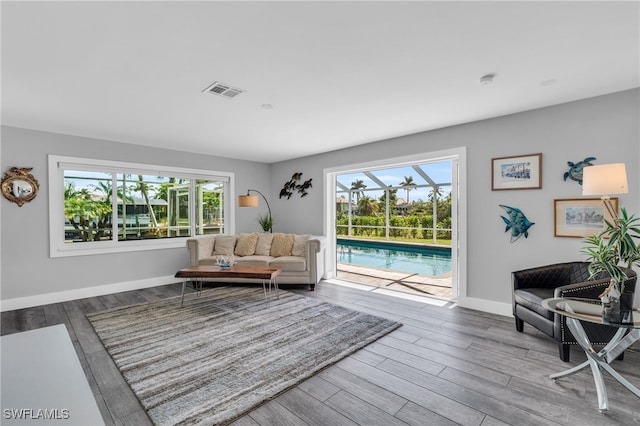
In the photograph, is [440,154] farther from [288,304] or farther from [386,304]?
[288,304]

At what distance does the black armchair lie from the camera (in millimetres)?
2494

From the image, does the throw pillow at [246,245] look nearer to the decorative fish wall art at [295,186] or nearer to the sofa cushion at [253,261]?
the sofa cushion at [253,261]

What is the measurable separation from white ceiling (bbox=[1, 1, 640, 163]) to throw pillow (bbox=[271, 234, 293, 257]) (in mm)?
2488

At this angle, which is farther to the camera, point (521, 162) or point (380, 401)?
point (521, 162)

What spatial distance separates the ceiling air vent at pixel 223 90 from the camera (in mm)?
2787

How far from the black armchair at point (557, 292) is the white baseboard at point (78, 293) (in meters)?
5.50

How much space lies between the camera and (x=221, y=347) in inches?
112

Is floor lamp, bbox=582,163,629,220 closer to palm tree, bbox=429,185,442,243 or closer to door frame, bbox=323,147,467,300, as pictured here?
door frame, bbox=323,147,467,300

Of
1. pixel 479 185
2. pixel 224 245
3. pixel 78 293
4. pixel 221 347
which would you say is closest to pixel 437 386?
pixel 221 347

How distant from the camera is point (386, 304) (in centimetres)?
419

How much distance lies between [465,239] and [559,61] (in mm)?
2272

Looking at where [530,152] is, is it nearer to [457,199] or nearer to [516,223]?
[516,223]

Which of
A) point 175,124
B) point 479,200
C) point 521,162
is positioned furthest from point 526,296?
point 175,124

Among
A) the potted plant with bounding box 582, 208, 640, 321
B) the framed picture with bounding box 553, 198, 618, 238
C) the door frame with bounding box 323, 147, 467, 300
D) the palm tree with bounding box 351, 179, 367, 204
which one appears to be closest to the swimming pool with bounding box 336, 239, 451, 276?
the palm tree with bounding box 351, 179, 367, 204
